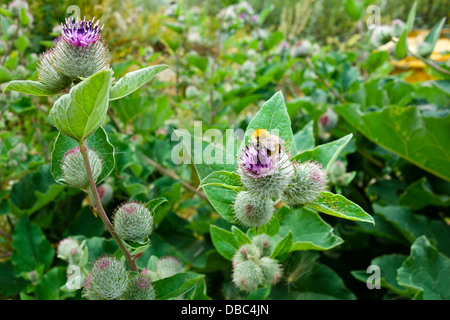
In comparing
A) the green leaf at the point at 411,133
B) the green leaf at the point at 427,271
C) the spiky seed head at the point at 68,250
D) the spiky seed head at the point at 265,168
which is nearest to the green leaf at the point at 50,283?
the spiky seed head at the point at 68,250

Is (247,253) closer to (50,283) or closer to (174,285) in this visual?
(174,285)

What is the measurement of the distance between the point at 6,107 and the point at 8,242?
0.80 metres

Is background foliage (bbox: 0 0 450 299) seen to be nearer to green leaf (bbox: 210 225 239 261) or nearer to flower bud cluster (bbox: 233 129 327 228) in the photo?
green leaf (bbox: 210 225 239 261)

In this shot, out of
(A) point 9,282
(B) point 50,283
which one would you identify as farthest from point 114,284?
(A) point 9,282

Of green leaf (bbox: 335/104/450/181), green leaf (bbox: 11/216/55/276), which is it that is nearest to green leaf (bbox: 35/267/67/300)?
green leaf (bbox: 11/216/55/276)

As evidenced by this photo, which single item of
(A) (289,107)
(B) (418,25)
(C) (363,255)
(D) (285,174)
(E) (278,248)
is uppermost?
(B) (418,25)

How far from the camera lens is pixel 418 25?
30.8 ft

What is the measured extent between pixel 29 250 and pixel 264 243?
1.22m

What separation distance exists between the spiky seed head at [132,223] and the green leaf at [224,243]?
1.15 feet

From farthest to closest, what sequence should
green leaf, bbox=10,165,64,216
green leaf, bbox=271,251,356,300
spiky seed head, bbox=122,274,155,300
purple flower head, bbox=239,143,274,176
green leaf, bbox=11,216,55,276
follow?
green leaf, bbox=10,165,64,216 < green leaf, bbox=11,216,55,276 < green leaf, bbox=271,251,356,300 < spiky seed head, bbox=122,274,155,300 < purple flower head, bbox=239,143,274,176

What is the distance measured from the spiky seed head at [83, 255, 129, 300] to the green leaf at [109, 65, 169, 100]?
364mm

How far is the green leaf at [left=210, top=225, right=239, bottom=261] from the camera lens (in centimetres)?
118
